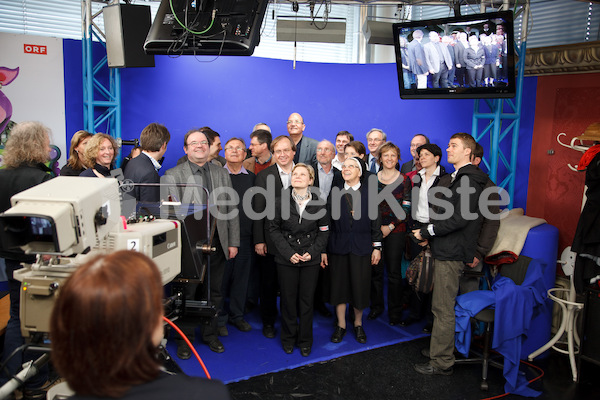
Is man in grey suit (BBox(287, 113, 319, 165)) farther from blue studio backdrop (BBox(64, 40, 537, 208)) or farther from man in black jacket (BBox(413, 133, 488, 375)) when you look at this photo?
man in black jacket (BBox(413, 133, 488, 375))

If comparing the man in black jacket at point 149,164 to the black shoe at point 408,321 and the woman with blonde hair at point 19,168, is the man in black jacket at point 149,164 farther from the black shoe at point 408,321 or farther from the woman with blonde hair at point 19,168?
the black shoe at point 408,321

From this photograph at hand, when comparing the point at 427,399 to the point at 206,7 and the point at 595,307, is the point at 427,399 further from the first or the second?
the point at 206,7

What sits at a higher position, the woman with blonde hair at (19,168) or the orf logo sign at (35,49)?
the orf logo sign at (35,49)

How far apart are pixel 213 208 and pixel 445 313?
181 centimetres

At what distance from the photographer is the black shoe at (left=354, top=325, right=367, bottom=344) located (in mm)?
3963

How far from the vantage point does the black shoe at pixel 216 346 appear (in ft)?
12.3

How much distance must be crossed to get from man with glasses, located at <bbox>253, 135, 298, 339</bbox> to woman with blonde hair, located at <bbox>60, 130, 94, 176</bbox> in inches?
52.8

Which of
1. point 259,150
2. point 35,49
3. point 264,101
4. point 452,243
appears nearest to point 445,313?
point 452,243

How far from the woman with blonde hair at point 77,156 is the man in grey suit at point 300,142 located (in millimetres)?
1883

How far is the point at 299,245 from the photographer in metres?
3.69

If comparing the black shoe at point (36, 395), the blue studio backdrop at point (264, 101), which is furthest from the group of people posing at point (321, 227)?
the blue studio backdrop at point (264, 101)

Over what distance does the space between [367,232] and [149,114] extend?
291 cm

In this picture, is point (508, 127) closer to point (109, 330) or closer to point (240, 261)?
point (240, 261)

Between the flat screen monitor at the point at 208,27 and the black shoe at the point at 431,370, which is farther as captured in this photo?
the black shoe at the point at 431,370
